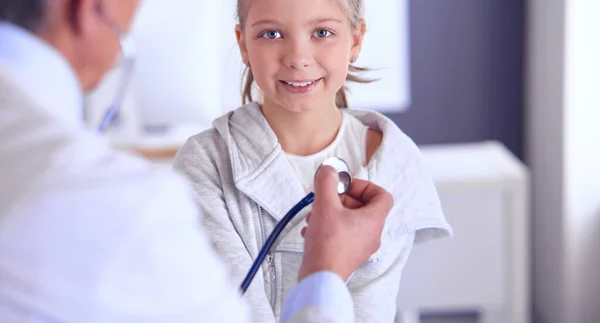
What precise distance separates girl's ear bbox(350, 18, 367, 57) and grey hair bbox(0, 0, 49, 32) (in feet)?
1.79

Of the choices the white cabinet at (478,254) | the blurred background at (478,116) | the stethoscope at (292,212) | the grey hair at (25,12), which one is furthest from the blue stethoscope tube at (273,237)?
the white cabinet at (478,254)

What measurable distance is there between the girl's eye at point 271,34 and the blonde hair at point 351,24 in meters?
0.05

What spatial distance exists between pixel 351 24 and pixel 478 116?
1.82 meters

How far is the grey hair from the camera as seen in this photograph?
0.56m

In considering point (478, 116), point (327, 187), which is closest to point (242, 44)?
point (327, 187)

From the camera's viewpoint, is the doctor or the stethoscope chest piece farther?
the stethoscope chest piece

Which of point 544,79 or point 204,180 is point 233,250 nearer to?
point 204,180

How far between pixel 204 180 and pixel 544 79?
6.01 ft

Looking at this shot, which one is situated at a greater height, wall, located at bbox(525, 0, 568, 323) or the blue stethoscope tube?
the blue stethoscope tube

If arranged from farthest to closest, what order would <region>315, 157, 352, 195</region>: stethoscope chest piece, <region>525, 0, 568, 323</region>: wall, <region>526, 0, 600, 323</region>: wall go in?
<region>525, 0, 568, 323</region>: wall → <region>526, 0, 600, 323</region>: wall → <region>315, 157, 352, 195</region>: stethoscope chest piece

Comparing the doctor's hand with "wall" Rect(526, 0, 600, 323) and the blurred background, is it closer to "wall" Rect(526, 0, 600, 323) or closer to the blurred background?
the blurred background

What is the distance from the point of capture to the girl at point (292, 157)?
925 millimetres

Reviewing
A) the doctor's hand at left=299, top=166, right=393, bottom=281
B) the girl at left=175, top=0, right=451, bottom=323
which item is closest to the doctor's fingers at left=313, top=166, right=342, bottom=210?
the doctor's hand at left=299, top=166, right=393, bottom=281

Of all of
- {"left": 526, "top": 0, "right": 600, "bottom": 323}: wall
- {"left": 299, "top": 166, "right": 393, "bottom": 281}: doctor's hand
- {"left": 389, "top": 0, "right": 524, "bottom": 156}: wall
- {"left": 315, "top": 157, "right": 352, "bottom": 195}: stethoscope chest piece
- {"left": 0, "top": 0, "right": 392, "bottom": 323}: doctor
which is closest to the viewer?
{"left": 0, "top": 0, "right": 392, "bottom": 323}: doctor
